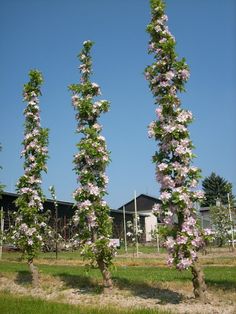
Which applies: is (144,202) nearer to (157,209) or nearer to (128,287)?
(128,287)

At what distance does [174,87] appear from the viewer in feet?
38.2

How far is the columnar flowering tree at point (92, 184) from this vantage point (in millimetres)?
12844

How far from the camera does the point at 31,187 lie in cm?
1570

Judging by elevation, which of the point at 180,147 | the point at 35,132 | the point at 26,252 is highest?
the point at 35,132

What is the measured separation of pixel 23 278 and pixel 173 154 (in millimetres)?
9248

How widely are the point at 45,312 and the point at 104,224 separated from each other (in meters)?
3.92

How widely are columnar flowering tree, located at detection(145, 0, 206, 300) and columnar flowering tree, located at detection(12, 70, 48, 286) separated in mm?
5734

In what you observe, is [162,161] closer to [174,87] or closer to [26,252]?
[174,87]

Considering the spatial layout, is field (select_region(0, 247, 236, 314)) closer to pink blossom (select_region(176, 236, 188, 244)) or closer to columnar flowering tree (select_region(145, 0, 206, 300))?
columnar flowering tree (select_region(145, 0, 206, 300))

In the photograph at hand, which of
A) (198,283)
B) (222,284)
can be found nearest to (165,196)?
(198,283)

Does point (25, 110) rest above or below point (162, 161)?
above

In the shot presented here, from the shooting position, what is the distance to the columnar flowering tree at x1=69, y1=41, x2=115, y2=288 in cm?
1284

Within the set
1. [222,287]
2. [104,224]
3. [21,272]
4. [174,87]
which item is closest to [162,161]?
[174,87]

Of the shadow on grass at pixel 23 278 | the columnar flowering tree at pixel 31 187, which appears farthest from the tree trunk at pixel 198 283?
the shadow on grass at pixel 23 278
